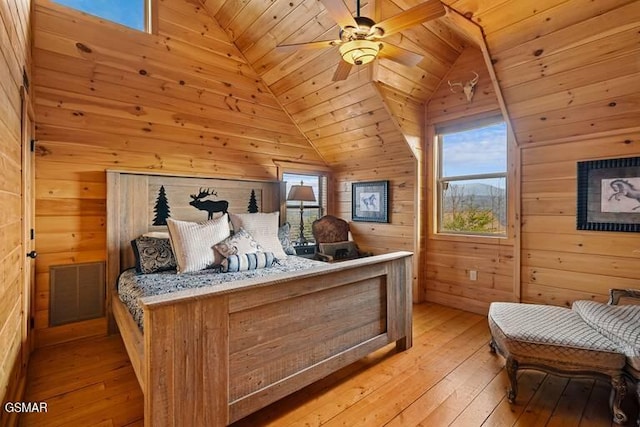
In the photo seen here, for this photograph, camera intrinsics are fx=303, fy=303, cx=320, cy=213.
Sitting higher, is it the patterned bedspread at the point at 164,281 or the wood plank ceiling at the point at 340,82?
the wood plank ceiling at the point at 340,82

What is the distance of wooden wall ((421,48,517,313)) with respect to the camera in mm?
3254

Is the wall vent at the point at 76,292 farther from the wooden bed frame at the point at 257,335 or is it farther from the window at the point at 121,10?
the window at the point at 121,10

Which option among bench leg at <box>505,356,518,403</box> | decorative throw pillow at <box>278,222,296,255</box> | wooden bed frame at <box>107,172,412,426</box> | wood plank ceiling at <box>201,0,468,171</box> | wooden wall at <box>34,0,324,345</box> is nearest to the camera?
wooden bed frame at <box>107,172,412,426</box>

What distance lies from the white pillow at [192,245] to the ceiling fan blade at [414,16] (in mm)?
2176

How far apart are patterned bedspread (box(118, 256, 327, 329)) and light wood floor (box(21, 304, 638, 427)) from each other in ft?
1.69

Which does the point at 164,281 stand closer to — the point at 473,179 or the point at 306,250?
the point at 306,250

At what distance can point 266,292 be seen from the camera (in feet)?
5.48

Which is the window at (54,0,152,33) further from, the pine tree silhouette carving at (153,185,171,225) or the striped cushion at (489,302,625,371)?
the striped cushion at (489,302,625,371)

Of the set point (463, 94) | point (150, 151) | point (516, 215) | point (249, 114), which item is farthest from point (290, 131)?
point (516, 215)

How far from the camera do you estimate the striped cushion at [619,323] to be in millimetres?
1709

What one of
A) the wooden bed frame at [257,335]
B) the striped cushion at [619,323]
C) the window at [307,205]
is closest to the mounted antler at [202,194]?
the window at [307,205]

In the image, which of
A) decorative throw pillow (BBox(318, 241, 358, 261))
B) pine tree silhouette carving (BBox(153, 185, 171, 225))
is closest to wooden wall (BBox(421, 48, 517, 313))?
decorative throw pillow (BBox(318, 241, 358, 261))

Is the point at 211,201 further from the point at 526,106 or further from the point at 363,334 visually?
the point at 526,106

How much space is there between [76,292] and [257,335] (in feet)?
7.23
